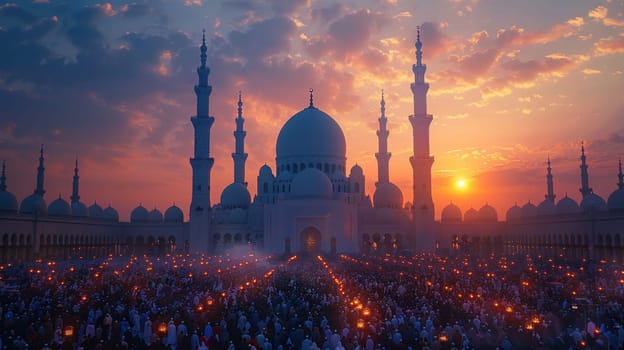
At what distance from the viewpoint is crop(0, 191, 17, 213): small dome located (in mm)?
43438

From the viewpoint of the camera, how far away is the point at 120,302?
61.0 ft

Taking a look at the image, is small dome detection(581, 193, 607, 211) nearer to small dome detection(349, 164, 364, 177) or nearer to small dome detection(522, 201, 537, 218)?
small dome detection(522, 201, 537, 218)

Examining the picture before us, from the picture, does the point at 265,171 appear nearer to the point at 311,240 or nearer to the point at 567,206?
the point at 311,240

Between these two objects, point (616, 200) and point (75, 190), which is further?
point (75, 190)

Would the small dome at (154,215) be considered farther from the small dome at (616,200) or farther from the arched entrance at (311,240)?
the small dome at (616,200)

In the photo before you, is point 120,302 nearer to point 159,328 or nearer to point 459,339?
point 159,328

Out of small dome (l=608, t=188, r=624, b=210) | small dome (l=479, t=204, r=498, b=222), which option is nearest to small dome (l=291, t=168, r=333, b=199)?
small dome (l=479, t=204, r=498, b=222)

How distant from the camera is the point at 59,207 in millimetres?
Result: 51688

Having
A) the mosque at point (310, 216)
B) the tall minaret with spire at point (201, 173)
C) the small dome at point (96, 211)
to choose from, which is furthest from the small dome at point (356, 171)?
the small dome at point (96, 211)

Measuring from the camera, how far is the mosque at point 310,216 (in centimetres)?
4544

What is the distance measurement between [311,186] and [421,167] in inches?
380

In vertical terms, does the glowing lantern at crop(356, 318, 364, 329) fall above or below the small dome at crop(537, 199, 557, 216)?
below

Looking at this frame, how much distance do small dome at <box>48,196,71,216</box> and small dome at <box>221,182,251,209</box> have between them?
14820 mm

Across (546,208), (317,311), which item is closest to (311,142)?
(546,208)
